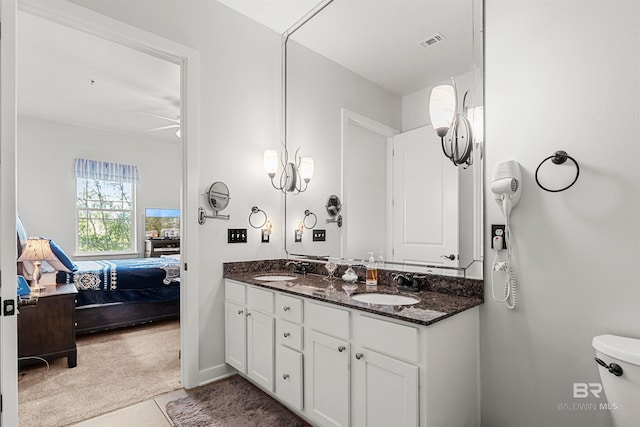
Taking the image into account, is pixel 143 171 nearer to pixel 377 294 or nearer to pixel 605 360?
pixel 377 294

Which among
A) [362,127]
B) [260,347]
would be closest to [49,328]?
[260,347]

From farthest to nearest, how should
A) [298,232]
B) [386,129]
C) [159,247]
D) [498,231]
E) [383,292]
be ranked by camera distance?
1. [159,247]
2. [298,232]
3. [386,129]
4. [383,292]
5. [498,231]

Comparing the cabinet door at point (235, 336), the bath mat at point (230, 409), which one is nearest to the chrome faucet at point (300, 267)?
the cabinet door at point (235, 336)

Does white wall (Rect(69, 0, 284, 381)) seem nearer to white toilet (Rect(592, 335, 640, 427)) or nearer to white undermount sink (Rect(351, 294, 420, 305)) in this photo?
white undermount sink (Rect(351, 294, 420, 305))

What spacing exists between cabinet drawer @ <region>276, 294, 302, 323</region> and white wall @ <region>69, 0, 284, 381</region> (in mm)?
755

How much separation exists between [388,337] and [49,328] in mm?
2941

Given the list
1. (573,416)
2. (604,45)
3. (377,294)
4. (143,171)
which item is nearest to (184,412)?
(377,294)

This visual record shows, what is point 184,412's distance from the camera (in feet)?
6.88

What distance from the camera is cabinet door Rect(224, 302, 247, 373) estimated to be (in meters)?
2.38

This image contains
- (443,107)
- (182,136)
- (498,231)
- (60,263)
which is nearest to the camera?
(498,231)

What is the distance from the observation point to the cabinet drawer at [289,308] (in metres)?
1.94

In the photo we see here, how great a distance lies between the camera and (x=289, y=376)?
6.49 feet

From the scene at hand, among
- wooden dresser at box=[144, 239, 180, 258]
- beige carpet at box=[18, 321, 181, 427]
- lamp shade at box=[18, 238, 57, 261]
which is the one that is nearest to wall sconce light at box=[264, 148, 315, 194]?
beige carpet at box=[18, 321, 181, 427]

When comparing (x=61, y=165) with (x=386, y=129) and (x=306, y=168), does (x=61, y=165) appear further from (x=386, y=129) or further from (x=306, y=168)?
(x=386, y=129)
